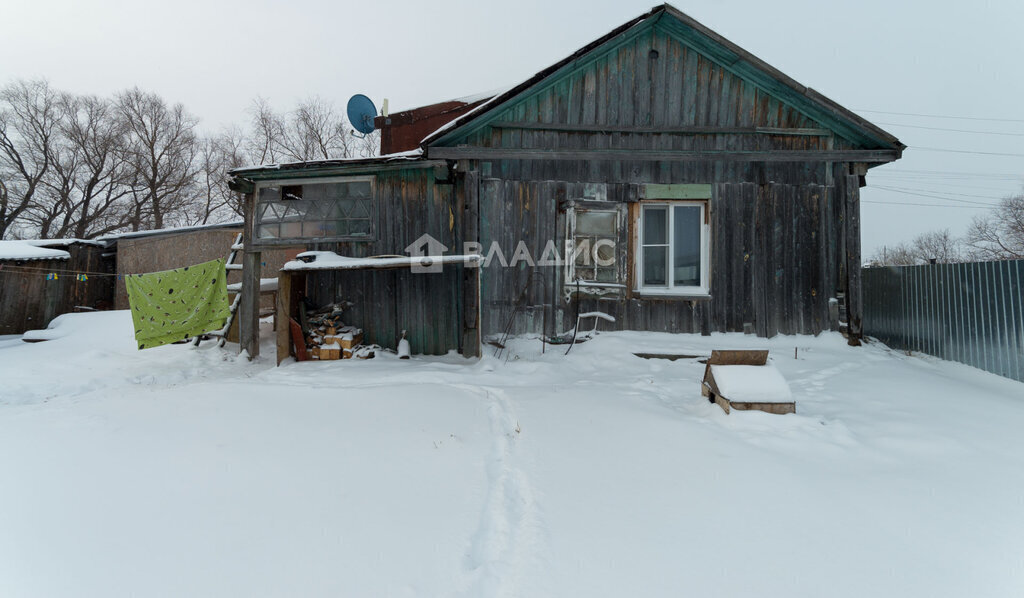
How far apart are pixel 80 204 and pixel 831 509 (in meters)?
33.2

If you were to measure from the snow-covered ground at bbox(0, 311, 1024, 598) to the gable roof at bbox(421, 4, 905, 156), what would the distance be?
3934 mm

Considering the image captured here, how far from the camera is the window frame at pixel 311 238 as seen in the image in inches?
296

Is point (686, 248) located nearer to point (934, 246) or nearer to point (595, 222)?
point (595, 222)

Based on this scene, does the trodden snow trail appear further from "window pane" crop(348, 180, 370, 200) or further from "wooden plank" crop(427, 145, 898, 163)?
"window pane" crop(348, 180, 370, 200)

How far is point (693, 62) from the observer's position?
682cm

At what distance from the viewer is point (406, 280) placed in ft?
24.2

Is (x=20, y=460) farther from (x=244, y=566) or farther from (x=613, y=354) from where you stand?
(x=613, y=354)

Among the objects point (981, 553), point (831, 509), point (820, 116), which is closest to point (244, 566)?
point (831, 509)

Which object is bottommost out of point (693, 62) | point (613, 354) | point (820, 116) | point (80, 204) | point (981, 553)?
point (981, 553)

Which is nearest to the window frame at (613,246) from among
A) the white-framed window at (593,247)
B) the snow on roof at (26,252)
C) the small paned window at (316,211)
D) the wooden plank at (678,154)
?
the white-framed window at (593,247)

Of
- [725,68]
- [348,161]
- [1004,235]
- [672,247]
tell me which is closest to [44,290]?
[348,161]

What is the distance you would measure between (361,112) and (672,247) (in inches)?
334

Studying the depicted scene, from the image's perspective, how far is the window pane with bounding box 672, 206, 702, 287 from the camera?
267 inches

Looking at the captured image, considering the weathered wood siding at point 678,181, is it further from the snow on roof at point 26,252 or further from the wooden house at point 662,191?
the snow on roof at point 26,252
